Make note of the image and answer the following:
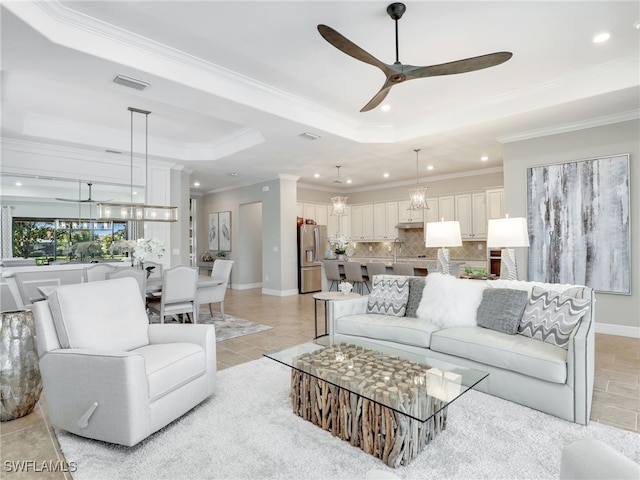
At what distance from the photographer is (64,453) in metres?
2.00

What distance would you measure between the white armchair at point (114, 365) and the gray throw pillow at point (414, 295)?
1946 millimetres

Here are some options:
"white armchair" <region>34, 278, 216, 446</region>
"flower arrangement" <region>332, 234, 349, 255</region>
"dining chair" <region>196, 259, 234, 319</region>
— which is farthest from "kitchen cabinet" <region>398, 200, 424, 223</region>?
"white armchair" <region>34, 278, 216, 446</region>

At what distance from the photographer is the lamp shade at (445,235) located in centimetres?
366

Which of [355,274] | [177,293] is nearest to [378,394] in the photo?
[177,293]

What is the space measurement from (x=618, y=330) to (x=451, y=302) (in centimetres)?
288

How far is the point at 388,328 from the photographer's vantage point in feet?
10.5

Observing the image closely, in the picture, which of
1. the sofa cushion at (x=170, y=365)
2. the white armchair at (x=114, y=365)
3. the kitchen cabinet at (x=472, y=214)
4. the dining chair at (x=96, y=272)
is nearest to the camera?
the white armchair at (x=114, y=365)

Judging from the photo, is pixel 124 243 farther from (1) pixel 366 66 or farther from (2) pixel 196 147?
(1) pixel 366 66

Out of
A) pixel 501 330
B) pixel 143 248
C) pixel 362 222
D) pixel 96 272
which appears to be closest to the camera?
pixel 501 330

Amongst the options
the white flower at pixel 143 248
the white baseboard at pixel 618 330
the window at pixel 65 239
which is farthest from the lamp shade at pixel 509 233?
the window at pixel 65 239

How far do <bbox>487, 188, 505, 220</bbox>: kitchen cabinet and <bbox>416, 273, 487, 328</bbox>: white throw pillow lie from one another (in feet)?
14.2

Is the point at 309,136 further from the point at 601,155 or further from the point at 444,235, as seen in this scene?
the point at 601,155

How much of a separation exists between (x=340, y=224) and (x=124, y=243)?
249 inches

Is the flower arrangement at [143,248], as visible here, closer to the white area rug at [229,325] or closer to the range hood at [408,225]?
the white area rug at [229,325]
